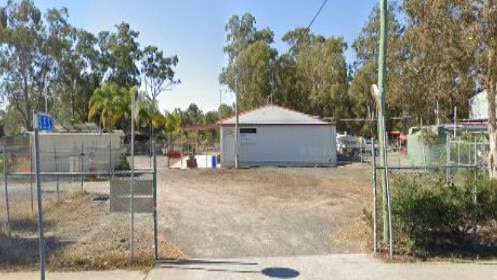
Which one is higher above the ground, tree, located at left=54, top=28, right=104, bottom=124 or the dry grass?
tree, located at left=54, top=28, right=104, bottom=124

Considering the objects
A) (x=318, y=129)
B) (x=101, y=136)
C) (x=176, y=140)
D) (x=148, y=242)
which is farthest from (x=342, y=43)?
(x=148, y=242)

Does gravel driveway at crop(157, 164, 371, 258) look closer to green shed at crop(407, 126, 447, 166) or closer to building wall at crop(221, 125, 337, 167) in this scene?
→ green shed at crop(407, 126, 447, 166)

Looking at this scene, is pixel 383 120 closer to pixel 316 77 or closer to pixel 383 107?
pixel 383 107

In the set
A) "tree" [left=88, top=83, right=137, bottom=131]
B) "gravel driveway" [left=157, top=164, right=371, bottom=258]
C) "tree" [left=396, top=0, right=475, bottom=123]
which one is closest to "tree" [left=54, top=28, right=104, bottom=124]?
"tree" [left=88, top=83, right=137, bottom=131]

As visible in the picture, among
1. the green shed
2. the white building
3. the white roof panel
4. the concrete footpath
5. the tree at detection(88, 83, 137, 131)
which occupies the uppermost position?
the tree at detection(88, 83, 137, 131)

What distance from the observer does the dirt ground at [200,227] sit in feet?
31.8

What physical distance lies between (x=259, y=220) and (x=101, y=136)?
18050 mm

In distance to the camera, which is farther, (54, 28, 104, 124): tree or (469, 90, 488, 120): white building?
(54, 28, 104, 124): tree

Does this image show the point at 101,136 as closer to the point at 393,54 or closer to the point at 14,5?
the point at 393,54

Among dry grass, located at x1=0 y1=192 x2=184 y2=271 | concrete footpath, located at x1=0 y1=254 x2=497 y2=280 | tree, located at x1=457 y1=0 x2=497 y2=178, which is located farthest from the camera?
tree, located at x1=457 y1=0 x2=497 y2=178

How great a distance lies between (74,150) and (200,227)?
18.2 metres

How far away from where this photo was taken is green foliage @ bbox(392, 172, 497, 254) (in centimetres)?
949

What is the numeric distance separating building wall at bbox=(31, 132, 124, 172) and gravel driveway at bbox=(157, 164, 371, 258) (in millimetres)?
5585

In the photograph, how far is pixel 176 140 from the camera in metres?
66.7
